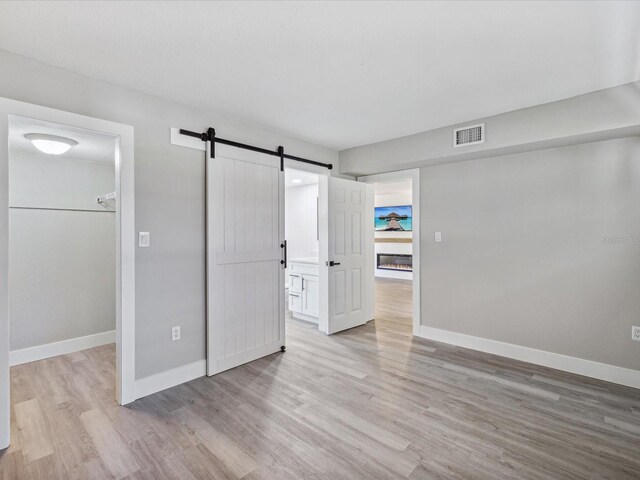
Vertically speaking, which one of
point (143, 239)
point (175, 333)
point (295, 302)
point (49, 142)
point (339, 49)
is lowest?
point (295, 302)

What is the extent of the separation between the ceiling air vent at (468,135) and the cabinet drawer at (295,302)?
2951mm

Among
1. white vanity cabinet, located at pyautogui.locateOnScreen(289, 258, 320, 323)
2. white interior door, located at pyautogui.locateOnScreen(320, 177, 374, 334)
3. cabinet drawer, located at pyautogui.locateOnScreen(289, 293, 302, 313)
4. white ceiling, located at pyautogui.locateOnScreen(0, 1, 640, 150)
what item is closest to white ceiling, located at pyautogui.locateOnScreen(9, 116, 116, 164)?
white ceiling, located at pyautogui.locateOnScreen(0, 1, 640, 150)

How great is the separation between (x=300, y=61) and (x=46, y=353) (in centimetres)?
394

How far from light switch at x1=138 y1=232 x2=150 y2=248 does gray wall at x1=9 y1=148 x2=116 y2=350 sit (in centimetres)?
181

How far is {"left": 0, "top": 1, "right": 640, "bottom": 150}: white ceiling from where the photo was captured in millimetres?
1693

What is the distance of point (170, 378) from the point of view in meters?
2.77

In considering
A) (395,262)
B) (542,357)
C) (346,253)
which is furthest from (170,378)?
(395,262)

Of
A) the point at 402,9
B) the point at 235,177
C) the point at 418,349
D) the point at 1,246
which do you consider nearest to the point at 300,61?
the point at 402,9

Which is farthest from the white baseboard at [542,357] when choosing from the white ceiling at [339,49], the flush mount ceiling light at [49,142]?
the flush mount ceiling light at [49,142]

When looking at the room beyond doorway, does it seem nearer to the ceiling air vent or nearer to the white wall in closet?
the ceiling air vent

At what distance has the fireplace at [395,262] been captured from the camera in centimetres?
914

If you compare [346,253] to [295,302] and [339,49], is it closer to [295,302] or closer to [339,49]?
[295,302]

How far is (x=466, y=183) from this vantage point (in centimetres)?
376

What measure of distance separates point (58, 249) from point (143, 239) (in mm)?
1846
